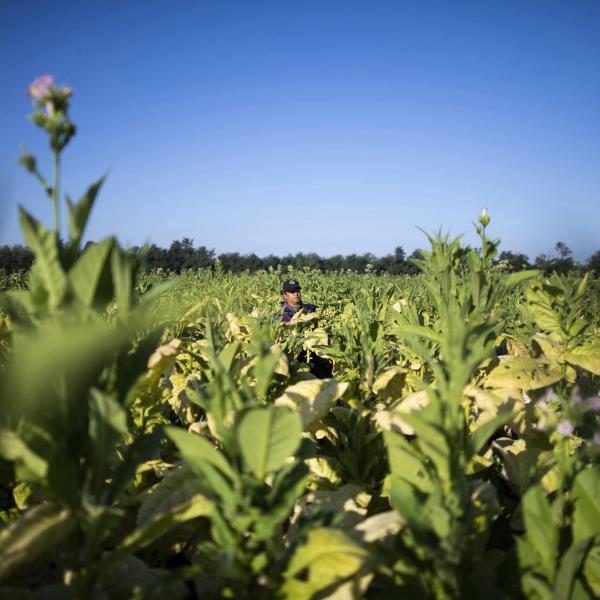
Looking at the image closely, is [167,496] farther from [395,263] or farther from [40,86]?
[395,263]

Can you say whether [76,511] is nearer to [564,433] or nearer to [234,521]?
[234,521]

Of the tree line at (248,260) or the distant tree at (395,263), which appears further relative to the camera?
the distant tree at (395,263)

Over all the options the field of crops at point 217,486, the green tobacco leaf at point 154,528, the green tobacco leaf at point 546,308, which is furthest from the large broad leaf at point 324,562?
the green tobacco leaf at point 546,308

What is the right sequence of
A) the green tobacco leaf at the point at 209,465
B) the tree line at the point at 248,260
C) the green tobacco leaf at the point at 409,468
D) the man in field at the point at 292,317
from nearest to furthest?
the green tobacco leaf at the point at 209,465
the green tobacco leaf at the point at 409,468
the man in field at the point at 292,317
the tree line at the point at 248,260

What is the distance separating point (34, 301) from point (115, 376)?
9.5 inches

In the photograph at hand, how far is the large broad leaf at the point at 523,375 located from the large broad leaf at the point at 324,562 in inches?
47.2

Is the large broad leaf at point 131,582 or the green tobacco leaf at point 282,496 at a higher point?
the green tobacco leaf at point 282,496

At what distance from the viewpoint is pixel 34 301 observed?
0.86m

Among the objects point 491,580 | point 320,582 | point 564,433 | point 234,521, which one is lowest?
point 491,580

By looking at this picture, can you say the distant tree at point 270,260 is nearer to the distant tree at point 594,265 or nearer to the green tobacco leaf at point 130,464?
the distant tree at point 594,265

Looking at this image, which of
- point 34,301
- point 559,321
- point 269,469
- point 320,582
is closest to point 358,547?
point 320,582

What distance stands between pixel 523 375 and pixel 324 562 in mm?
1344

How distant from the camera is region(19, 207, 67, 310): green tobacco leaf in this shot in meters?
0.85

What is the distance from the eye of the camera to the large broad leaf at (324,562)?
2.94 ft
